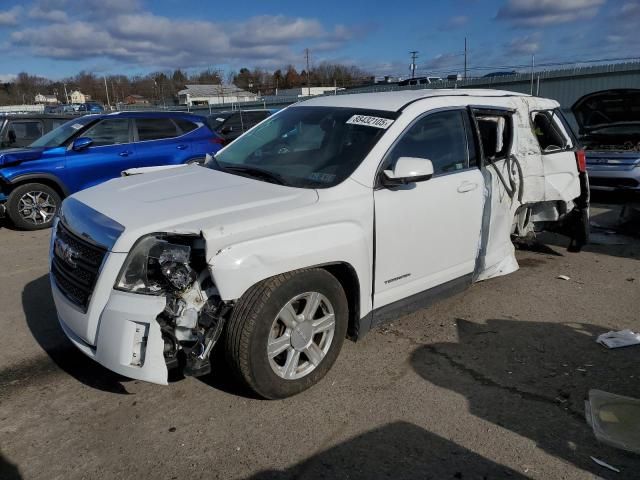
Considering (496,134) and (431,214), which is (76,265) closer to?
(431,214)

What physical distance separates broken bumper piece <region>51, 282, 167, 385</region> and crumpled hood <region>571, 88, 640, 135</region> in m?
8.79

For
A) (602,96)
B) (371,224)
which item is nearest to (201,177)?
(371,224)

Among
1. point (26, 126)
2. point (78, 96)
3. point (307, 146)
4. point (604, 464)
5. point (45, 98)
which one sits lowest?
point (604, 464)

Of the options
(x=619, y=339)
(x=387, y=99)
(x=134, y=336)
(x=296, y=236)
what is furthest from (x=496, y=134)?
(x=134, y=336)

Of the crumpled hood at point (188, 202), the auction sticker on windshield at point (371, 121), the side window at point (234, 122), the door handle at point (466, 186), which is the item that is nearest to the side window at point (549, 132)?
the door handle at point (466, 186)

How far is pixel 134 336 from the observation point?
2.74 m

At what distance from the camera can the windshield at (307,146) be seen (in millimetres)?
3582

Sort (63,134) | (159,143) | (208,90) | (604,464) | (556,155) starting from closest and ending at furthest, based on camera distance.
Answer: (604,464) < (556,155) < (63,134) < (159,143) < (208,90)

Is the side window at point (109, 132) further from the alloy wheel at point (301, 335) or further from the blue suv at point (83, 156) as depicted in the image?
the alloy wheel at point (301, 335)

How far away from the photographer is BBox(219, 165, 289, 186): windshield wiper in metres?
3.59

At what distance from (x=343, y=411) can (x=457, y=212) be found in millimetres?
1803

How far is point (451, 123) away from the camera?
4.18m

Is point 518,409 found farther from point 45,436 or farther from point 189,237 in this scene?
point 45,436

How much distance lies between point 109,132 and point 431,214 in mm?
6495
